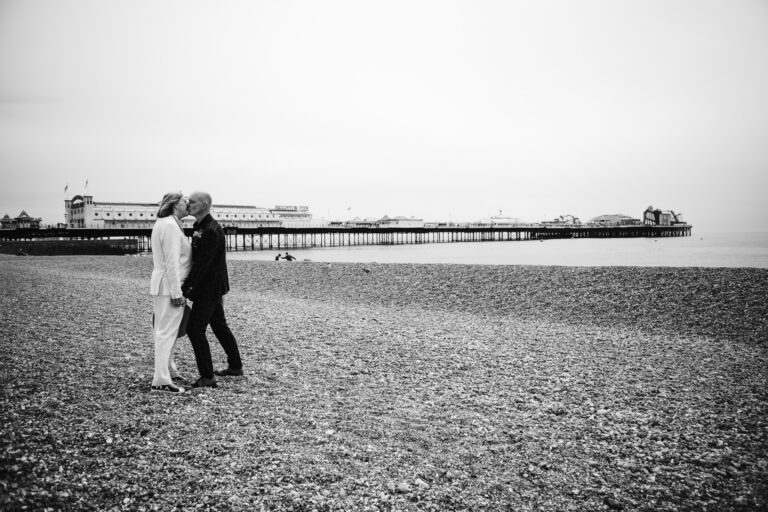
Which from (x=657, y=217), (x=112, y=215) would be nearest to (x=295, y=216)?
(x=112, y=215)

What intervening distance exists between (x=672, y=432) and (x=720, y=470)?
1.98 feet

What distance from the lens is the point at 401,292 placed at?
40.9ft

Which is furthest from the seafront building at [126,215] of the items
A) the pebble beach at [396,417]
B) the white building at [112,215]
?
the pebble beach at [396,417]

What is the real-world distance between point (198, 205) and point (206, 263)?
0.56 m

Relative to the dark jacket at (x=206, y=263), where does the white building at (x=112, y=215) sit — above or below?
above

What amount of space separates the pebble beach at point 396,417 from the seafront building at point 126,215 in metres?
81.6

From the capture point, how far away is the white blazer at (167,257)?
3930 mm

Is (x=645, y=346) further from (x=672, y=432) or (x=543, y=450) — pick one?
(x=543, y=450)

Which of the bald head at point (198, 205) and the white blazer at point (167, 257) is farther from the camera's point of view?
the bald head at point (198, 205)

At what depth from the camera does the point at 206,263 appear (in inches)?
162

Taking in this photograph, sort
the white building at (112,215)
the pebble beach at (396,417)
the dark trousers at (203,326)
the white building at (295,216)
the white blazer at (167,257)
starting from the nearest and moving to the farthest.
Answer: the pebble beach at (396,417) → the white blazer at (167,257) → the dark trousers at (203,326) → the white building at (112,215) → the white building at (295,216)

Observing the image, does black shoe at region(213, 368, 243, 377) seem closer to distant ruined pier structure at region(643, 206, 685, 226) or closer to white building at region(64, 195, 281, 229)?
white building at region(64, 195, 281, 229)

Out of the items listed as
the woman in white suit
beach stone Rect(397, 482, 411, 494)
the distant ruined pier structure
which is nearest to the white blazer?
the woman in white suit

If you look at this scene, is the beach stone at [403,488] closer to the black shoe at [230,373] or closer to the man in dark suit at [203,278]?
the man in dark suit at [203,278]
